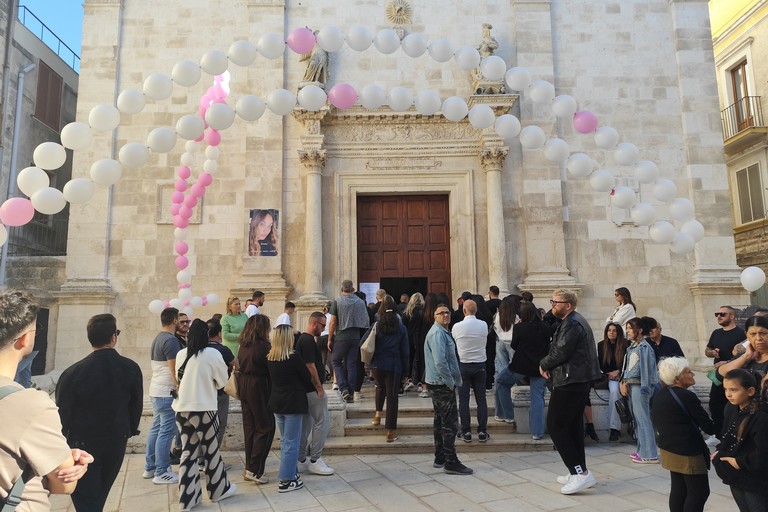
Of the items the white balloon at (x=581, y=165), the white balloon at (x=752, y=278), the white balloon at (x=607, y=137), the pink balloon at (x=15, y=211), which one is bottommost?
the white balloon at (x=752, y=278)

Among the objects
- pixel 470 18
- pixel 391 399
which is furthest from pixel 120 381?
pixel 470 18

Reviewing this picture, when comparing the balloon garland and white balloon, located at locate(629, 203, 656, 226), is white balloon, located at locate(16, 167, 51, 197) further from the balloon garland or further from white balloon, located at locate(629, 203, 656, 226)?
white balloon, located at locate(629, 203, 656, 226)

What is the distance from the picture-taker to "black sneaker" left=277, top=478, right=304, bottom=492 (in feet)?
18.2

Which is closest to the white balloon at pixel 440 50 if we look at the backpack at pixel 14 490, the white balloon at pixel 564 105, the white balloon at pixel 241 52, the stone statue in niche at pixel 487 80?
the white balloon at pixel 564 105

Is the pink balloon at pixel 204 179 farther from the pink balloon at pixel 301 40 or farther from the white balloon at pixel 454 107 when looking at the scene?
the white balloon at pixel 454 107

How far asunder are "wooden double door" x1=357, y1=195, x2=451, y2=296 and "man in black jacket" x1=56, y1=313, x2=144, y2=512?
28.2ft

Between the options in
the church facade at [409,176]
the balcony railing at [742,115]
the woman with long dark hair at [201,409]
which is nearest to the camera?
the woman with long dark hair at [201,409]

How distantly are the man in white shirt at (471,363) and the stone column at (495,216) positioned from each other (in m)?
5.03

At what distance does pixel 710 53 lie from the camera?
13016 mm

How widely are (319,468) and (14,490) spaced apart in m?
4.52

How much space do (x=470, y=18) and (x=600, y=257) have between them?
6502mm

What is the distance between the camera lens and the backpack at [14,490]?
1.94 metres

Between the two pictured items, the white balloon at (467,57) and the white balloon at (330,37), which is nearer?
the white balloon at (330,37)

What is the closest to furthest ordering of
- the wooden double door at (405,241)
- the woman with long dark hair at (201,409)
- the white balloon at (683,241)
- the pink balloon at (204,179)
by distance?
the woman with long dark hair at (201,409) < the white balloon at (683,241) < the pink balloon at (204,179) < the wooden double door at (405,241)
